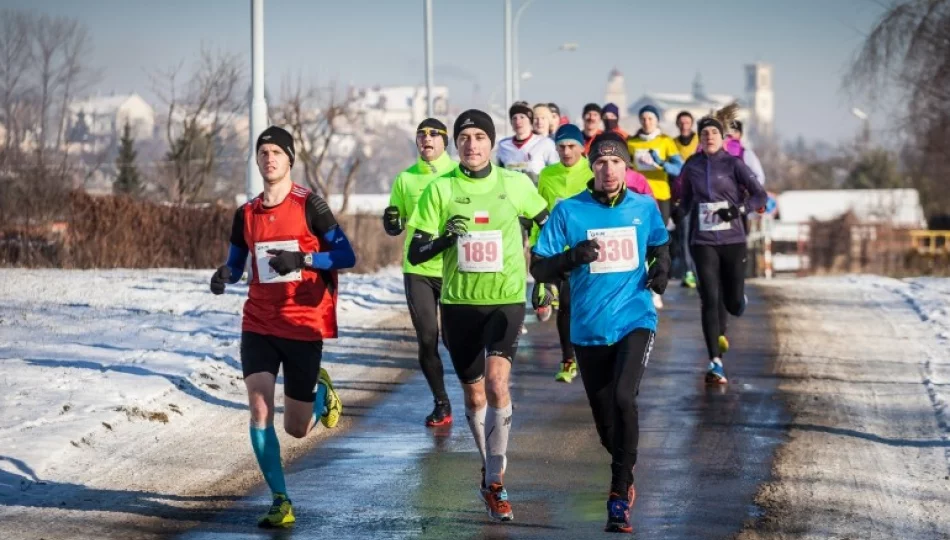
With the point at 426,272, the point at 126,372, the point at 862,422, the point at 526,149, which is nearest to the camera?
the point at 426,272

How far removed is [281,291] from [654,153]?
35.4 feet

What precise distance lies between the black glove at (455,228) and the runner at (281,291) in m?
0.56

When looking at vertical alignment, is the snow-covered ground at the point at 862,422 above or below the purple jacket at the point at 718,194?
below

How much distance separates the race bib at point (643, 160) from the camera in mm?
18609

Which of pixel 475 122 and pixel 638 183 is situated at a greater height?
pixel 475 122

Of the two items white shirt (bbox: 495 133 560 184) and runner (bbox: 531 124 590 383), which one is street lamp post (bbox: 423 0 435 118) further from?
runner (bbox: 531 124 590 383)

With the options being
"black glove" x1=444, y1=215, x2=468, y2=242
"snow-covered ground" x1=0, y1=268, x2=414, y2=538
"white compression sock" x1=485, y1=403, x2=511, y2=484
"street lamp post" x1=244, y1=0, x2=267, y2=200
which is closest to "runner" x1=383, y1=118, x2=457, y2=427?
"snow-covered ground" x1=0, y1=268, x2=414, y2=538

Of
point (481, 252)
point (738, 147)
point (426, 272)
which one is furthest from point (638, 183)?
point (738, 147)

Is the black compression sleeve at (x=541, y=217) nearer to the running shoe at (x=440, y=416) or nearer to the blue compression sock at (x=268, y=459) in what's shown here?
the blue compression sock at (x=268, y=459)

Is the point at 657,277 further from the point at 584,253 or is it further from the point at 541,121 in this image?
the point at 541,121

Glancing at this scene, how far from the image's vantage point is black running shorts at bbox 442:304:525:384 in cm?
870

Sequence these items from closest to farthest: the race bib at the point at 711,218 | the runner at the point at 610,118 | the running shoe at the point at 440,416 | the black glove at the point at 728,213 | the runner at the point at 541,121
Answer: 1. the running shoe at the point at 440,416
2. the black glove at the point at 728,213
3. the race bib at the point at 711,218
4. the runner at the point at 541,121
5. the runner at the point at 610,118

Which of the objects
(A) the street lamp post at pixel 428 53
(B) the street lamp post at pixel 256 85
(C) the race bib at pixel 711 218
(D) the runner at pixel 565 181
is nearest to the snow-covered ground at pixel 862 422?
(C) the race bib at pixel 711 218

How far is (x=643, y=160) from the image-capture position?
18672mm
